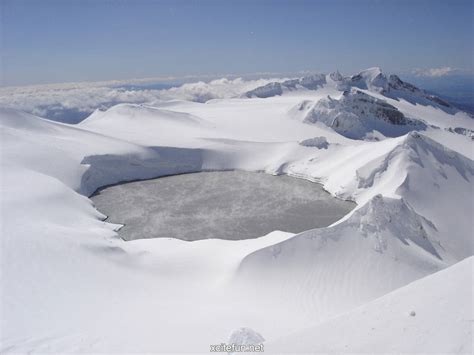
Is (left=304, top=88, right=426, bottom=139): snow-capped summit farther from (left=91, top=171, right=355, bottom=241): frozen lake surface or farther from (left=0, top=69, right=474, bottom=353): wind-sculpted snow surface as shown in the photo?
(left=91, top=171, right=355, bottom=241): frozen lake surface

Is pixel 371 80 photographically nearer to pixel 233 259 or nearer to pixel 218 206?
pixel 218 206

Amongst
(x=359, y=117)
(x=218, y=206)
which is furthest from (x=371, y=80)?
(x=218, y=206)

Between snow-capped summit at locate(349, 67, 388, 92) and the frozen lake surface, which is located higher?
snow-capped summit at locate(349, 67, 388, 92)

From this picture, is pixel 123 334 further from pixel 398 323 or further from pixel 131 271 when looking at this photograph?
pixel 398 323

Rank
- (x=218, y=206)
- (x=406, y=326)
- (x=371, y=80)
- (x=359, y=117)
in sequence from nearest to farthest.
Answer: (x=406, y=326)
(x=218, y=206)
(x=359, y=117)
(x=371, y=80)

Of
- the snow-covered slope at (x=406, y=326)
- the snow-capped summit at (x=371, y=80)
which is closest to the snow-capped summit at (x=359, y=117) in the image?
the snow-capped summit at (x=371, y=80)

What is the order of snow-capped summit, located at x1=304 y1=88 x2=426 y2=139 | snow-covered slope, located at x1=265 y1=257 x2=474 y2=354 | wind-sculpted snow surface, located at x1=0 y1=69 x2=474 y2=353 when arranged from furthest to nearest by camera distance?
snow-capped summit, located at x1=304 y1=88 x2=426 y2=139 → wind-sculpted snow surface, located at x1=0 y1=69 x2=474 y2=353 → snow-covered slope, located at x1=265 y1=257 x2=474 y2=354

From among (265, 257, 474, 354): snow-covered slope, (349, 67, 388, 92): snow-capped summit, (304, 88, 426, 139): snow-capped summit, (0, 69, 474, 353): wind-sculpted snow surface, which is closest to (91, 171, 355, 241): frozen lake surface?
(0, 69, 474, 353): wind-sculpted snow surface
